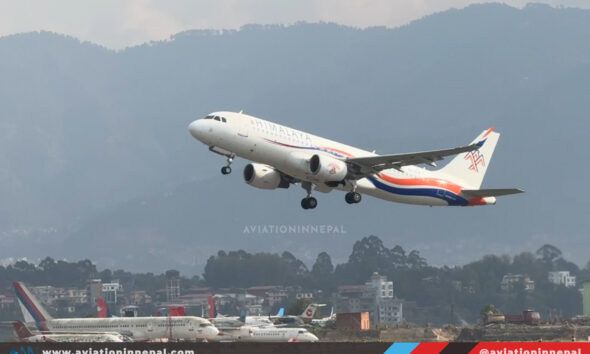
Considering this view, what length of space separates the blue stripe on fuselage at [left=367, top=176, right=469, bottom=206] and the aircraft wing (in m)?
1.93

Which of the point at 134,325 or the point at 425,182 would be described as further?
the point at 134,325

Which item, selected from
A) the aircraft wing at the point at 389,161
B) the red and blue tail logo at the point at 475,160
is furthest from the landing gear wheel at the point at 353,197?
the red and blue tail logo at the point at 475,160

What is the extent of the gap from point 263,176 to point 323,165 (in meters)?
4.79

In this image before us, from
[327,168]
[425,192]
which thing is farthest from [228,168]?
[425,192]

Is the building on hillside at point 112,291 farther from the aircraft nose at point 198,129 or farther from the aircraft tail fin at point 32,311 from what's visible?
the aircraft nose at point 198,129

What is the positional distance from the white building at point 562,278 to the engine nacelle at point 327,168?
300ft

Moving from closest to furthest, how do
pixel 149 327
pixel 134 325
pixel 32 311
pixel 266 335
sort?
pixel 266 335 → pixel 149 327 → pixel 134 325 → pixel 32 311

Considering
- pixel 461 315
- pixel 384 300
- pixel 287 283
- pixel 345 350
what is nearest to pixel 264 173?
pixel 345 350

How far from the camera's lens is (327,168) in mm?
68688

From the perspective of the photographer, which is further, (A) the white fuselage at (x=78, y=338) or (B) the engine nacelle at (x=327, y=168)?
(A) the white fuselage at (x=78, y=338)

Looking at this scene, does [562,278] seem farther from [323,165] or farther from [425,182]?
[323,165]

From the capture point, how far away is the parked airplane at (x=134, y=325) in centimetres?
8112

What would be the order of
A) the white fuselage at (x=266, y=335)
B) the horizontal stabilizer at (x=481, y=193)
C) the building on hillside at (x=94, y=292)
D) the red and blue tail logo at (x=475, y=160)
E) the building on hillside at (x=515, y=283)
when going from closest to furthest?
the horizontal stabilizer at (x=481, y=193)
the white fuselage at (x=266, y=335)
the red and blue tail logo at (x=475, y=160)
the building on hillside at (x=515, y=283)
the building on hillside at (x=94, y=292)

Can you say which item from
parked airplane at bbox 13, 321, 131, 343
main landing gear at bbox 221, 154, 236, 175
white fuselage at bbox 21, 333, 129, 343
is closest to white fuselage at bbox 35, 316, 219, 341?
parked airplane at bbox 13, 321, 131, 343
